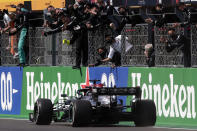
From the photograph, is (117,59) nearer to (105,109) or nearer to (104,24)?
(104,24)

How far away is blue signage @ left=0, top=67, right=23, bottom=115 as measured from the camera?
21.0m

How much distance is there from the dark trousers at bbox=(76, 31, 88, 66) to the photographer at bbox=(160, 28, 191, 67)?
3.11 meters

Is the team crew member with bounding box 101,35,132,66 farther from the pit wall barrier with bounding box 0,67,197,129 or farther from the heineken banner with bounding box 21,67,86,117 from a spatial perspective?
the heineken banner with bounding box 21,67,86,117

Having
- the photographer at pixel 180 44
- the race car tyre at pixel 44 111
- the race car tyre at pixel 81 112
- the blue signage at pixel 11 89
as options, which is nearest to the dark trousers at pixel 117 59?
the photographer at pixel 180 44

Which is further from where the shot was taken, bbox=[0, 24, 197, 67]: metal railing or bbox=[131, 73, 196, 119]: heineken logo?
bbox=[0, 24, 197, 67]: metal railing

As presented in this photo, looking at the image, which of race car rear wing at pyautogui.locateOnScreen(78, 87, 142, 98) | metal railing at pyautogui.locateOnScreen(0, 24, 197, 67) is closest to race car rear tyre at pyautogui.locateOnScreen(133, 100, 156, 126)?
race car rear wing at pyautogui.locateOnScreen(78, 87, 142, 98)

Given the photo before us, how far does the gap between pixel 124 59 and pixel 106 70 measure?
2.16 ft

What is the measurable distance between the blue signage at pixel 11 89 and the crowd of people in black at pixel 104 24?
1.58 ft

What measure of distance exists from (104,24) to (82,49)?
1.04 metres

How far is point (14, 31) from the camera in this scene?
21172 mm

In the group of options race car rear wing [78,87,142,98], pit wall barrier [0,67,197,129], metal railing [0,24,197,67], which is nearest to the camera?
race car rear wing [78,87,142,98]

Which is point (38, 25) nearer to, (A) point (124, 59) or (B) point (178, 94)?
(A) point (124, 59)

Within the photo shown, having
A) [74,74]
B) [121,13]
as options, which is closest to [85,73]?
[74,74]

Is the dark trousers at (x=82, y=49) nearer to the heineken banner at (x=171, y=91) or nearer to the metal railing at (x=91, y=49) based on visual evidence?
the metal railing at (x=91, y=49)
